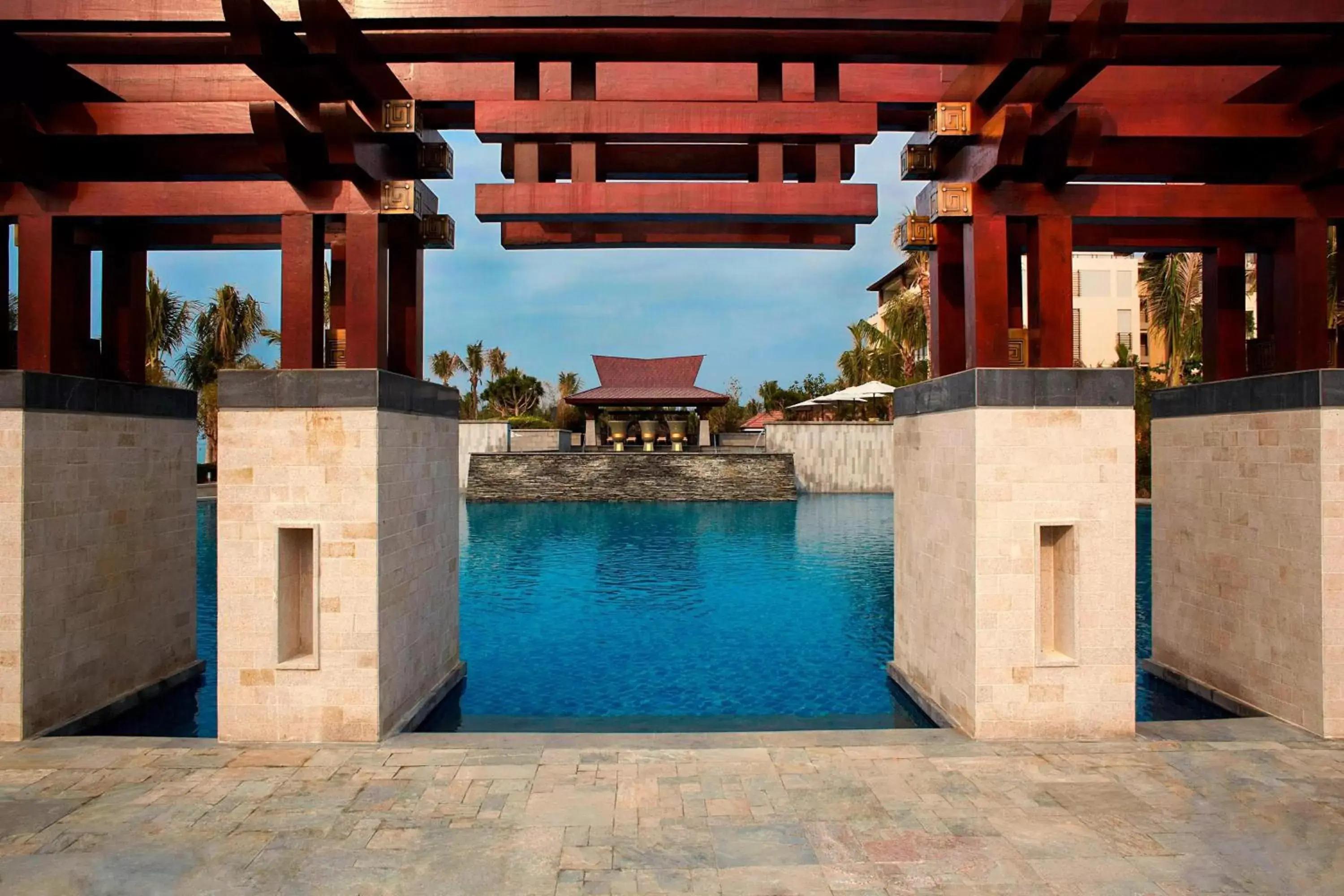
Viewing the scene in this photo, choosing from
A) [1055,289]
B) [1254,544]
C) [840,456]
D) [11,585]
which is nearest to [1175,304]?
[840,456]

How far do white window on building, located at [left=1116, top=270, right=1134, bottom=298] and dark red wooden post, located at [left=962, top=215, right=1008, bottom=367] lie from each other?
33.9 m

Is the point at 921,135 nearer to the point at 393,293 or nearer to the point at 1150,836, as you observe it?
the point at 393,293

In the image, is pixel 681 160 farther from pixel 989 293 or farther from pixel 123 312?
pixel 123 312

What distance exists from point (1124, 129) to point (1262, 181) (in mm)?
1638

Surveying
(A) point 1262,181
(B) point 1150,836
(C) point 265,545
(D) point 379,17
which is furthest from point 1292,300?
(C) point 265,545

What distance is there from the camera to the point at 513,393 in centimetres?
5200

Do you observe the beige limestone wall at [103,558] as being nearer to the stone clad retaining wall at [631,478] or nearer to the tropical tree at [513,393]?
the stone clad retaining wall at [631,478]

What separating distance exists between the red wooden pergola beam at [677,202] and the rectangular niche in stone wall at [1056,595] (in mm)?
2886

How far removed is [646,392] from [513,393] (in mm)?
23527

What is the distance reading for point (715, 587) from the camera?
41.6ft

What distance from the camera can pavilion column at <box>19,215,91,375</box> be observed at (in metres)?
6.25

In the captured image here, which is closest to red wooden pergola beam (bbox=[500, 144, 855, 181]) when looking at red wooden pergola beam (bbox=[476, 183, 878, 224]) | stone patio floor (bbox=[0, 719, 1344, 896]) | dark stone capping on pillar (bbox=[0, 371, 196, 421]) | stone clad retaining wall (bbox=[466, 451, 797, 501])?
red wooden pergola beam (bbox=[476, 183, 878, 224])

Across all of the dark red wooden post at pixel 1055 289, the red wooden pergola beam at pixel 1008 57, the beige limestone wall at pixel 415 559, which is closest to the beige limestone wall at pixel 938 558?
the dark red wooden post at pixel 1055 289

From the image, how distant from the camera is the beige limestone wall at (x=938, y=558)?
5.74 meters
